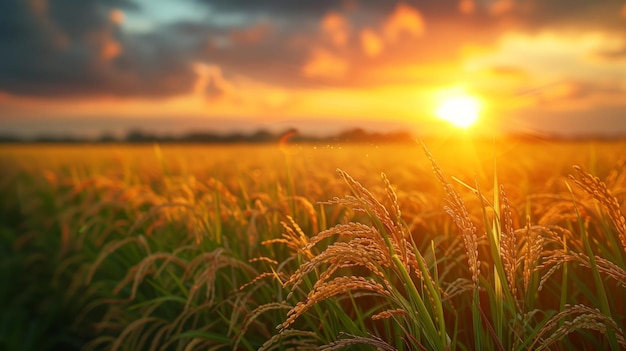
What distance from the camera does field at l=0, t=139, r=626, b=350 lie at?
1.57 metres

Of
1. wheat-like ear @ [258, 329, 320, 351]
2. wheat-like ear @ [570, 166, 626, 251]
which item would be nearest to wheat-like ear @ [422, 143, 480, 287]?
wheat-like ear @ [570, 166, 626, 251]

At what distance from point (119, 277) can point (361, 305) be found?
2090 millimetres

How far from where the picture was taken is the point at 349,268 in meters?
2.69

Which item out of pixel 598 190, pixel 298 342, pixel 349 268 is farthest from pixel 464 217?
pixel 349 268

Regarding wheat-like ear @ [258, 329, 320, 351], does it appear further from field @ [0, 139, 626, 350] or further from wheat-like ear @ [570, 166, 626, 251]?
wheat-like ear @ [570, 166, 626, 251]

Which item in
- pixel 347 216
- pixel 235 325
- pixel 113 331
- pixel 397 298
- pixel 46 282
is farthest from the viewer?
pixel 46 282

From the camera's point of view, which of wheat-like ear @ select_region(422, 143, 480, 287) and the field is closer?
wheat-like ear @ select_region(422, 143, 480, 287)

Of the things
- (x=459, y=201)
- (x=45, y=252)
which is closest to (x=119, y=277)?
(x=45, y=252)

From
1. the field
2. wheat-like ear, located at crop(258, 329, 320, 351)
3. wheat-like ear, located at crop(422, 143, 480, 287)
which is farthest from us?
wheat-like ear, located at crop(258, 329, 320, 351)

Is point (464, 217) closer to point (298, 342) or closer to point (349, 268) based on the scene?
point (298, 342)

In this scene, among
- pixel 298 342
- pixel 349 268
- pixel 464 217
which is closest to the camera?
pixel 464 217

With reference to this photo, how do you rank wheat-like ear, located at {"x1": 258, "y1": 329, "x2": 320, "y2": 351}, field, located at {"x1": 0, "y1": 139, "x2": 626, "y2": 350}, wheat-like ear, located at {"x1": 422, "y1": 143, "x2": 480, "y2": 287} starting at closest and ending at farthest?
Answer: 1. wheat-like ear, located at {"x1": 422, "y1": 143, "x2": 480, "y2": 287}
2. field, located at {"x1": 0, "y1": 139, "x2": 626, "y2": 350}
3. wheat-like ear, located at {"x1": 258, "y1": 329, "x2": 320, "y2": 351}

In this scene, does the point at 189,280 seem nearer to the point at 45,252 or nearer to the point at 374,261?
the point at 374,261

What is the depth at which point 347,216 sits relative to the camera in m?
2.81
